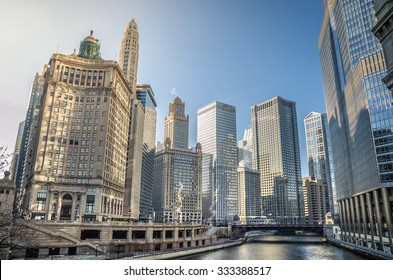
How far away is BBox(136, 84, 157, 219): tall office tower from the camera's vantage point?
505 feet

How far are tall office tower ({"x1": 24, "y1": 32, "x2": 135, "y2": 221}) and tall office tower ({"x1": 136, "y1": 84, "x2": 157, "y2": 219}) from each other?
56.0 metres

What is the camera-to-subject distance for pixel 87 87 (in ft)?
295

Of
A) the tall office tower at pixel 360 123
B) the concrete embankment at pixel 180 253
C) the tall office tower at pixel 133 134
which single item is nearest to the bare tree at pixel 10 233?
the concrete embankment at pixel 180 253

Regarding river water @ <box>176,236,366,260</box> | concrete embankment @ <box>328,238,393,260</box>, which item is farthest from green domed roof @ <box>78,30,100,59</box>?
concrete embankment @ <box>328,238,393,260</box>

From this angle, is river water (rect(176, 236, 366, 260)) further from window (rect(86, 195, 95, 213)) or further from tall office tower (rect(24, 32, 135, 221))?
tall office tower (rect(24, 32, 135, 221))

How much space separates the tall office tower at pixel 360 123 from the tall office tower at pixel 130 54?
7591 cm

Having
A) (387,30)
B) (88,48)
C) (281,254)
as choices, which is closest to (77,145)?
(88,48)

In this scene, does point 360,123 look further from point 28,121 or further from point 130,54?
point 28,121

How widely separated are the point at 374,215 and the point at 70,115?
81.6 metres

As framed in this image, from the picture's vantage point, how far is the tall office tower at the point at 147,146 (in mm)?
153875

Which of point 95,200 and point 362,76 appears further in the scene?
point 95,200

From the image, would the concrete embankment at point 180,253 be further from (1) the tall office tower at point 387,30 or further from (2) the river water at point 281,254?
(1) the tall office tower at point 387,30

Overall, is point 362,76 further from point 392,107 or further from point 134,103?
point 134,103
